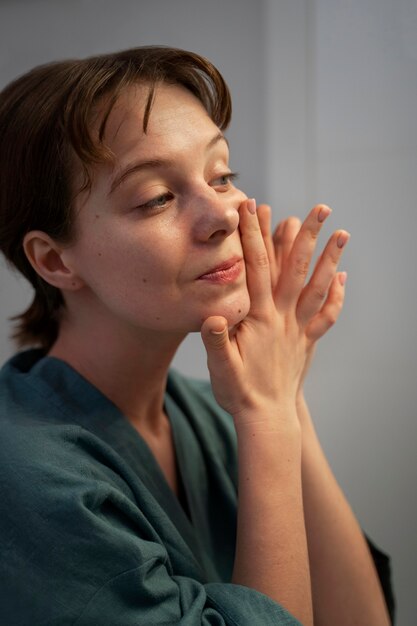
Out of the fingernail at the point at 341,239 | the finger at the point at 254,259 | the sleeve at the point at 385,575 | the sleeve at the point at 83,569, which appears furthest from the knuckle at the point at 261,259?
the sleeve at the point at 385,575

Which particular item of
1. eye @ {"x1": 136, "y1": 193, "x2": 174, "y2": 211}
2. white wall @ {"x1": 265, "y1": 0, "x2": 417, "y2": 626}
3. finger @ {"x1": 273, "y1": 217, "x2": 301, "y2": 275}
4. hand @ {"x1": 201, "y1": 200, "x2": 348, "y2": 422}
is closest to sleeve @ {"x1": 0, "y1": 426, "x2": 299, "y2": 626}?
hand @ {"x1": 201, "y1": 200, "x2": 348, "y2": 422}

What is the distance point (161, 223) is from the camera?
834 millimetres

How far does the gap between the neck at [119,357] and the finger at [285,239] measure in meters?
0.18

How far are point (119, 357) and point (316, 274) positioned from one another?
0.28 m

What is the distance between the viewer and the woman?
735 millimetres

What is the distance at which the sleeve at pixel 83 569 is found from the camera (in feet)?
2.33

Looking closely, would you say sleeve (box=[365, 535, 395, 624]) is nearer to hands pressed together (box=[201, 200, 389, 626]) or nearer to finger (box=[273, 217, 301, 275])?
hands pressed together (box=[201, 200, 389, 626])

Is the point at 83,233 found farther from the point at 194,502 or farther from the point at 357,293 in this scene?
the point at 357,293

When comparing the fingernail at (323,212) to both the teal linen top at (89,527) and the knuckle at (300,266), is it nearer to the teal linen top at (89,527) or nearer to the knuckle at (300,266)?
the knuckle at (300,266)

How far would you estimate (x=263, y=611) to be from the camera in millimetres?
756

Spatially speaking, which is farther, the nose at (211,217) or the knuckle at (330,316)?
the knuckle at (330,316)

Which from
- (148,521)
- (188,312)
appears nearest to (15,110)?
(188,312)

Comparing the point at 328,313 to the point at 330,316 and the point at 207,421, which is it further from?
the point at 207,421

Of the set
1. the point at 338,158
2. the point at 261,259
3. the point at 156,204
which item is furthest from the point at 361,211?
the point at 156,204
